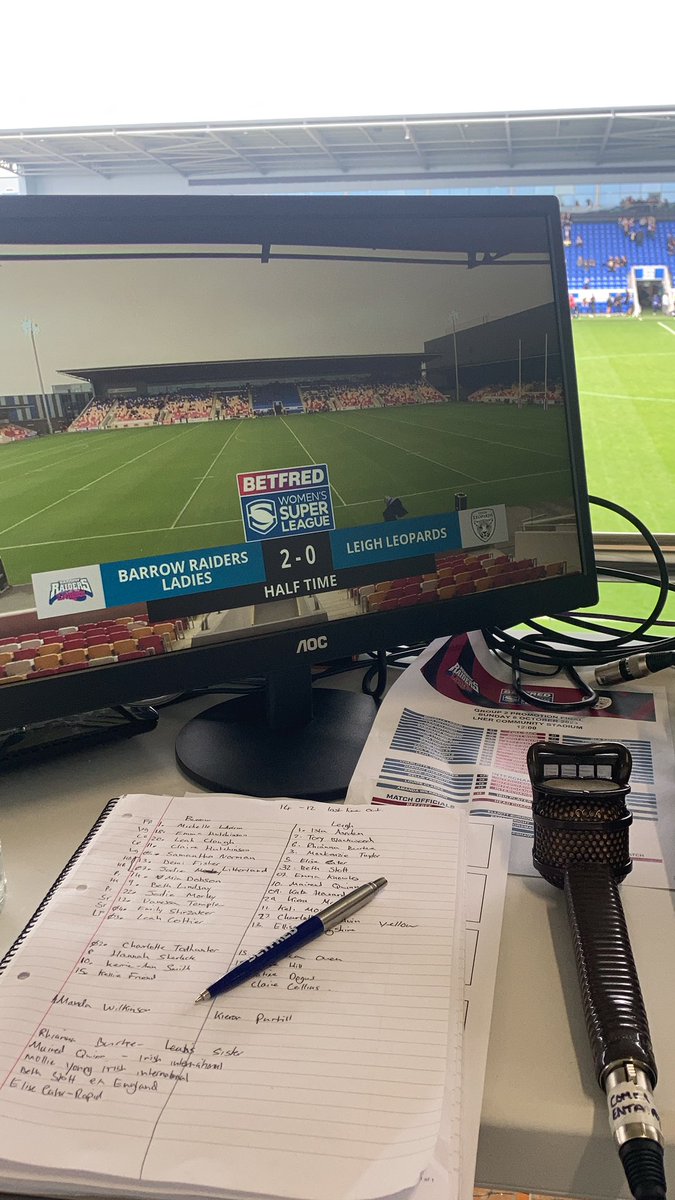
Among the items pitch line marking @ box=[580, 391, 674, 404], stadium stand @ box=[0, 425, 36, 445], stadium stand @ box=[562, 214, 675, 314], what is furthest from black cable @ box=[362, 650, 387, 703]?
stadium stand @ box=[562, 214, 675, 314]

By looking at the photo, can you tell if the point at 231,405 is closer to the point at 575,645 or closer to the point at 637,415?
the point at 575,645

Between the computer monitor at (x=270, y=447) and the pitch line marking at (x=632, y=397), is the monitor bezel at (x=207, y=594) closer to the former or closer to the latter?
the computer monitor at (x=270, y=447)

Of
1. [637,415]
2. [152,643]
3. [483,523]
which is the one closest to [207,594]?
[152,643]

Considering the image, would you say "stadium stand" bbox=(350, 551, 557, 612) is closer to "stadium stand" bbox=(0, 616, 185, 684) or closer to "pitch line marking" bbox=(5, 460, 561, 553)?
"pitch line marking" bbox=(5, 460, 561, 553)

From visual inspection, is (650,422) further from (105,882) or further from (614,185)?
(105,882)

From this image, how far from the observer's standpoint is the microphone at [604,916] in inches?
15.0

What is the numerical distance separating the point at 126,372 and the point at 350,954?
473 mm

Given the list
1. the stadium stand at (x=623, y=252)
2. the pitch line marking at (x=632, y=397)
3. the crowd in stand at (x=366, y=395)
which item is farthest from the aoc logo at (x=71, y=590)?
the stadium stand at (x=623, y=252)

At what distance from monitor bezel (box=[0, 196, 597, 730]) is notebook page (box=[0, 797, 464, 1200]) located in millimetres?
131

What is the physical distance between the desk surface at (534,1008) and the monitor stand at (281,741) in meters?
0.04

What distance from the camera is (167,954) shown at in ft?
1.66

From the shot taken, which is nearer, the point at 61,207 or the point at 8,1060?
the point at 8,1060

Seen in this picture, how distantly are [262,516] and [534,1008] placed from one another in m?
0.43

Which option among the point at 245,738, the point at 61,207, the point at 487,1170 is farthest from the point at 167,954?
the point at 61,207
